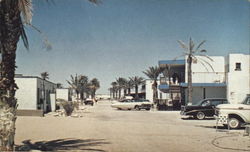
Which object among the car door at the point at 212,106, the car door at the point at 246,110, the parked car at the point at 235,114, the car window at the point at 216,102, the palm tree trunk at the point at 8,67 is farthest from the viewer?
the car door at the point at 212,106

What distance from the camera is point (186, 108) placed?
24859mm

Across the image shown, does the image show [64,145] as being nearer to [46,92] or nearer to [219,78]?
[46,92]

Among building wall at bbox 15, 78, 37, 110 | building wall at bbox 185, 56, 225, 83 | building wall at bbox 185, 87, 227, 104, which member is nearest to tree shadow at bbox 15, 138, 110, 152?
building wall at bbox 15, 78, 37, 110

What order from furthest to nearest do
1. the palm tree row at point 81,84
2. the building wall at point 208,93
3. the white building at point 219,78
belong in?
the palm tree row at point 81,84, the building wall at point 208,93, the white building at point 219,78

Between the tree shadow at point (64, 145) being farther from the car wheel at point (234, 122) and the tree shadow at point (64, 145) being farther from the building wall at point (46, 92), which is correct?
the building wall at point (46, 92)

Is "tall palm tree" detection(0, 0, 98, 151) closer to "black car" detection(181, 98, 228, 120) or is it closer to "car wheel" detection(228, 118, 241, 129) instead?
"car wheel" detection(228, 118, 241, 129)

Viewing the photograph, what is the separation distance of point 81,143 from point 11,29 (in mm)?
4919

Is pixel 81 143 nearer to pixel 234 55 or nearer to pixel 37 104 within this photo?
pixel 37 104

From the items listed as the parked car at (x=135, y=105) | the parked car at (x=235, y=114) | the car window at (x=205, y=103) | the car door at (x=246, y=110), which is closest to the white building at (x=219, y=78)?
the parked car at (x=135, y=105)

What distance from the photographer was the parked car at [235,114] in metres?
17.1

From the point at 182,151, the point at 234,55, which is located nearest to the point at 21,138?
the point at 182,151

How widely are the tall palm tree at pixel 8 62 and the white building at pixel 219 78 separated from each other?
2836cm

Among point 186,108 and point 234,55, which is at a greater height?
point 234,55

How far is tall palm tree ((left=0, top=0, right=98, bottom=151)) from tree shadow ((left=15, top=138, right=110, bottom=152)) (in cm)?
128
